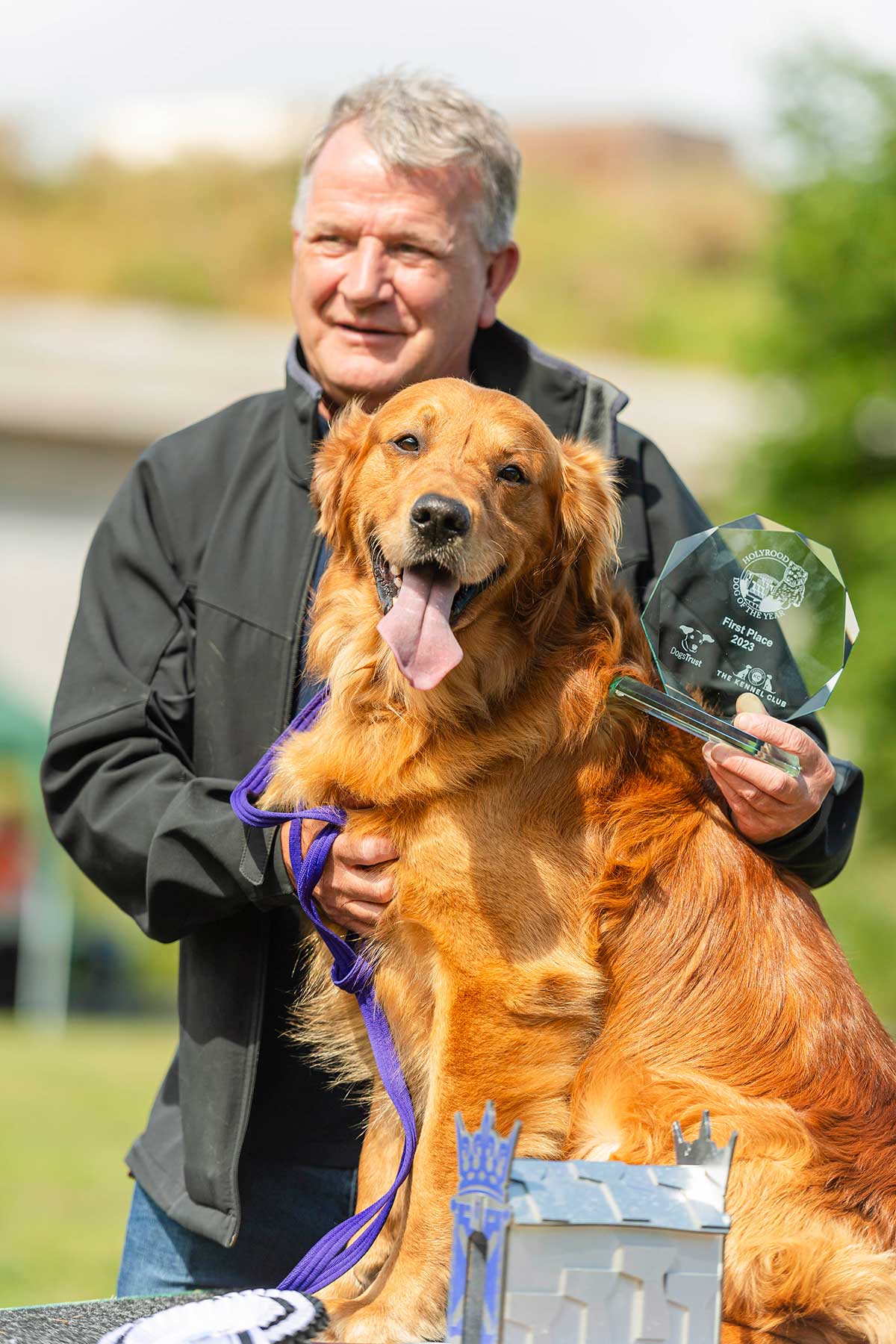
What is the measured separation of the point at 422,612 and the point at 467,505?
25 cm

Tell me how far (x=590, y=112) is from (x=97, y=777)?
60.3 meters

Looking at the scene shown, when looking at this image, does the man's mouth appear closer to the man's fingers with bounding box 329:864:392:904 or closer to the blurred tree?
the man's fingers with bounding box 329:864:392:904

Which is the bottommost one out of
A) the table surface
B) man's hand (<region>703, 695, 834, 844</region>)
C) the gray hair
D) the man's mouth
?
the table surface

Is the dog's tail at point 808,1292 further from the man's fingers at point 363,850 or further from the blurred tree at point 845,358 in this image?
the blurred tree at point 845,358

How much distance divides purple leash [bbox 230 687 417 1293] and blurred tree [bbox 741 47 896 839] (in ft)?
29.7

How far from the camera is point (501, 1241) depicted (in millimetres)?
1856

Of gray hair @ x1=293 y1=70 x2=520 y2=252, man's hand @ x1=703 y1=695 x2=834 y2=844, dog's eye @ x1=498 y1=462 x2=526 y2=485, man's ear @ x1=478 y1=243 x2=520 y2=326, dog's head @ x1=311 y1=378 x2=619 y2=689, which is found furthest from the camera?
man's ear @ x1=478 y1=243 x2=520 y2=326

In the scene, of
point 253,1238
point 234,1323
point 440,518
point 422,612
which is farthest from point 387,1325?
point 440,518

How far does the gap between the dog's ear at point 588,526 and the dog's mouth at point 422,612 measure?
0.23 metres

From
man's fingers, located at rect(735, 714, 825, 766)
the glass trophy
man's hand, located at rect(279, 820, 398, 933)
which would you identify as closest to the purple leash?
man's hand, located at rect(279, 820, 398, 933)

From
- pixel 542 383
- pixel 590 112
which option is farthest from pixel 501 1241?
pixel 590 112

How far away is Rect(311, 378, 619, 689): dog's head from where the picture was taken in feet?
9.73

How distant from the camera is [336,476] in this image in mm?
3205

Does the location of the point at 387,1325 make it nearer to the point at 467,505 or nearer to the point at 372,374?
the point at 467,505
